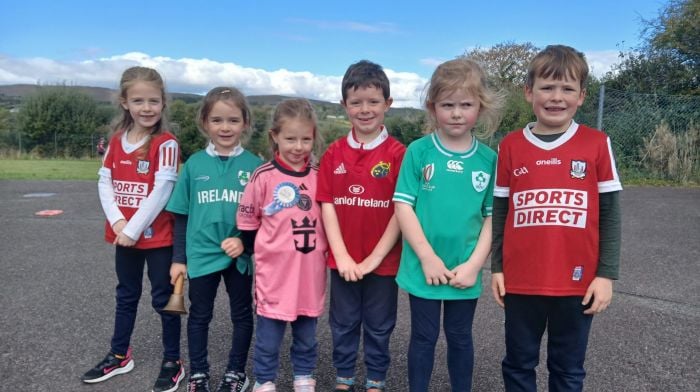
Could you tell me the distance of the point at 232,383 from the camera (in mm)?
2975

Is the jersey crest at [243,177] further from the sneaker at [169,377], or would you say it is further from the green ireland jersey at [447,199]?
the sneaker at [169,377]

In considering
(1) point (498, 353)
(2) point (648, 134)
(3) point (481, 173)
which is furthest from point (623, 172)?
(3) point (481, 173)

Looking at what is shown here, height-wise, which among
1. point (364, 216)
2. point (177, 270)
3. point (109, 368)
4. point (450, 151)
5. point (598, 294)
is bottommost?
point (109, 368)

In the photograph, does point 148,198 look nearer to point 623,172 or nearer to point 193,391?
point 193,391

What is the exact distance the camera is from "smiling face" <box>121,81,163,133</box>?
9.94 ft

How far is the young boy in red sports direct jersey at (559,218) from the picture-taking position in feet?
7.40

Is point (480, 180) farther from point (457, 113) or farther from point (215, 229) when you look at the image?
point (215, 229)

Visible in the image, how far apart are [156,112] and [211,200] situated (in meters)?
0.64

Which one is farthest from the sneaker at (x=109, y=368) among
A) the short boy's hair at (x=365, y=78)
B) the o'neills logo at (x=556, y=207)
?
the o'neills logo at (x=556, y=207)

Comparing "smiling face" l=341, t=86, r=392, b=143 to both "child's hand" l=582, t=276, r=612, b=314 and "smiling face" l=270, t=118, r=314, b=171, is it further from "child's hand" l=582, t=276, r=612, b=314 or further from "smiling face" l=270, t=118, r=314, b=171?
"child's hand" l=582, t=276, r=612, b=314

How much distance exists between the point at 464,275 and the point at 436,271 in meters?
0.13

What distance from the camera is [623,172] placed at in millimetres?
11820

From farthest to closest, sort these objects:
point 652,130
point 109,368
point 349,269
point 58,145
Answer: point 58,145
point 652,130
point 109,368
point 349,269

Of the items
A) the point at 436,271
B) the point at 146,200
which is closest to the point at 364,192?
the point at 436,271
